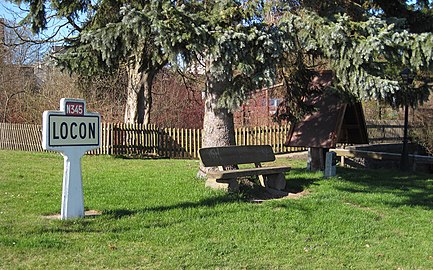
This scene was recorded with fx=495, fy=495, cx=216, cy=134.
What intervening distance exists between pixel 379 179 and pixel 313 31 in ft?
19.0

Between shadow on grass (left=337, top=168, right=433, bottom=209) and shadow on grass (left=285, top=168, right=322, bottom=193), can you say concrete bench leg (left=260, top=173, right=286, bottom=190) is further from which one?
shadow on grass (left=337, top=168, right=433, bottom=209)

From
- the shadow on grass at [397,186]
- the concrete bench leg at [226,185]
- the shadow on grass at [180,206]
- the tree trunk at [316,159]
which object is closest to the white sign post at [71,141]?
the shadow on grass at [180,206]

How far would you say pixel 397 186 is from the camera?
11.4 m

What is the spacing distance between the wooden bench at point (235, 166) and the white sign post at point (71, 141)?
2.68 meters

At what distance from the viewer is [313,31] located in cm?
803

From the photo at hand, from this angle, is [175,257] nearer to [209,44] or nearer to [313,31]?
[209,44]

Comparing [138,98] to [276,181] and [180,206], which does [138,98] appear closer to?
[276,181]

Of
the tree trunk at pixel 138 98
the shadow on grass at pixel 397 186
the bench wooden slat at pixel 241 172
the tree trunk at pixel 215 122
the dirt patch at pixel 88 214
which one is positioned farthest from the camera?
the tree trunk at pixel 138 98

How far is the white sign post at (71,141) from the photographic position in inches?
266

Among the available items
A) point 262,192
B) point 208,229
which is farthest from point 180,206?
point 262,192

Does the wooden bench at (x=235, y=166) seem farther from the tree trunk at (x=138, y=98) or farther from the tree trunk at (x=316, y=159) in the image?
the tree trunk at (x=138, y=98)

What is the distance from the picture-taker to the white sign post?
676 centimetres

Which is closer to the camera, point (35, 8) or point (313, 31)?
point (313, 31)

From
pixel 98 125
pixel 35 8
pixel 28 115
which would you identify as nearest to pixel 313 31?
pixel 98 125
